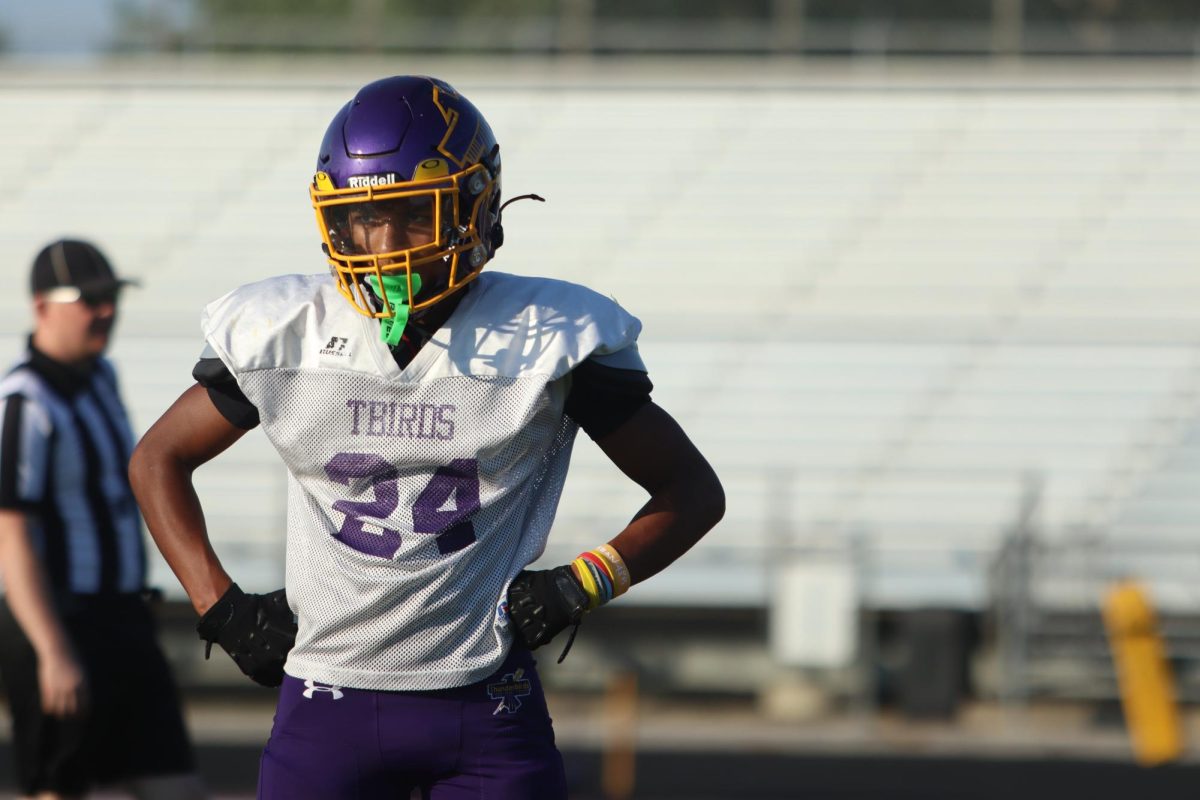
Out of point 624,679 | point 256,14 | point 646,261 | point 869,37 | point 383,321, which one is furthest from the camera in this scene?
point 256,14

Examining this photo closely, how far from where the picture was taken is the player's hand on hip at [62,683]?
3887mm

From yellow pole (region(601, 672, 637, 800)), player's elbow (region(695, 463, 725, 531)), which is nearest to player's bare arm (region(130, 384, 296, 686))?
player's elbow (region(695, 463, 725, 531))

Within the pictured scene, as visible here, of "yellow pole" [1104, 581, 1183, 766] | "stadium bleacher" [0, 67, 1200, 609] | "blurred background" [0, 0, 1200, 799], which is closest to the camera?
"yellow pole" [1104, 581, 1183, 766]

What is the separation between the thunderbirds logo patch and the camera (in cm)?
255

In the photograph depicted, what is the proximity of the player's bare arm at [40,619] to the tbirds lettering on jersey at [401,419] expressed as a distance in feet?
5.68

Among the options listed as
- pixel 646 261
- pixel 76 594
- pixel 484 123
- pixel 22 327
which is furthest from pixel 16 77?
pixel 484 123

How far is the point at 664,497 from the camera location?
2650mm

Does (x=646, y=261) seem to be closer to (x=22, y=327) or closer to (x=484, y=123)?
(x=22, y=327)

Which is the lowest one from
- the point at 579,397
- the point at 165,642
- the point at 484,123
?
the point at 165,642

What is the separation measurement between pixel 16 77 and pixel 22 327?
4.05 m

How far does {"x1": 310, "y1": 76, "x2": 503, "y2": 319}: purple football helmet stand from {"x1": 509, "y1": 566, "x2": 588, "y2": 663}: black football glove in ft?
1.43

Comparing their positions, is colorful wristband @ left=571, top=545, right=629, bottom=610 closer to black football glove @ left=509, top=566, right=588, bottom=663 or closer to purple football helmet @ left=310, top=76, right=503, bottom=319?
black football glove @ left=509, top=566, right=588, bottom=663

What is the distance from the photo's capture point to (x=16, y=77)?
15.4m

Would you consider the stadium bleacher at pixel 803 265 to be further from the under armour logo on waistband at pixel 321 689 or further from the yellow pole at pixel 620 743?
the under armour logo on waistband at pixel 321 689
